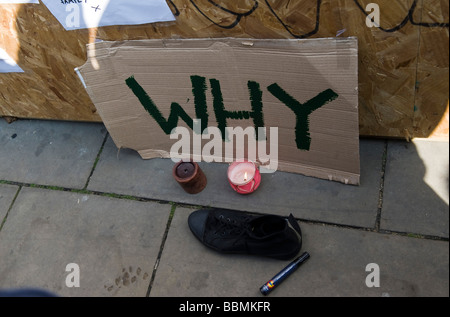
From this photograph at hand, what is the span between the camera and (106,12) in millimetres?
2209

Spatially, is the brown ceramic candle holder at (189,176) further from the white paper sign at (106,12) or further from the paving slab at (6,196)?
the paving slab at (6,196)

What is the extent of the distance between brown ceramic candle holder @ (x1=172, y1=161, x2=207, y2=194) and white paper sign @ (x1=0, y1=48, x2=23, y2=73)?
116cm

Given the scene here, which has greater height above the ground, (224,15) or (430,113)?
(224,15)

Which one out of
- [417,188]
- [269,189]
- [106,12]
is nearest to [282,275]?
[269,189]

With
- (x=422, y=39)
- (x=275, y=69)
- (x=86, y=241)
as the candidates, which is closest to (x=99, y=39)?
(x=275, y=69)

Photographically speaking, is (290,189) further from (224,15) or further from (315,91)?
(224,15)

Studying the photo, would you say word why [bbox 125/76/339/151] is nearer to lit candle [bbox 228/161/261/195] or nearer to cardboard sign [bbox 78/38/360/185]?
cardboard sign [bbox 78/38/360/185]

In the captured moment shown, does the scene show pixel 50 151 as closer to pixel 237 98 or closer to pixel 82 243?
pixel 82 243

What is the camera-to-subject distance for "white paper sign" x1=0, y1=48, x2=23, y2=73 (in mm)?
2637

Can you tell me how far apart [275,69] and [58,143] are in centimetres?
166

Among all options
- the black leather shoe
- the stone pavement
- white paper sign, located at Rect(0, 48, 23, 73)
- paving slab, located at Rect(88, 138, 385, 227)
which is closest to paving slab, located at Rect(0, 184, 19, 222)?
the stone pavement

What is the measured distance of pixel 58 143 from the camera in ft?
9.93

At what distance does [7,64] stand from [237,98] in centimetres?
145

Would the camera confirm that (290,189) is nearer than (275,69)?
No
